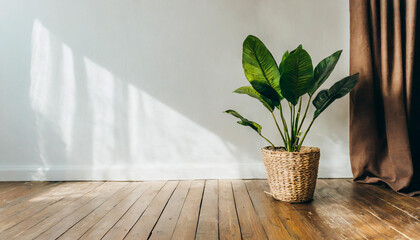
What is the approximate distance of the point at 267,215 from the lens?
1233 millimetres

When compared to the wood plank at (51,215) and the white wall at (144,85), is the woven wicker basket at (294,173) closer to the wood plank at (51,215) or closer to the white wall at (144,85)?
the white wall at (144,85)

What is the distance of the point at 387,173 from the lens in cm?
167

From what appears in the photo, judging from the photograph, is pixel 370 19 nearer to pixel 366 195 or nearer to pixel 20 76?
pixel 366 195

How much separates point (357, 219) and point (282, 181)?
0.38 metres

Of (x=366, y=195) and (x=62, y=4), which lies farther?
(x=62, y=4)

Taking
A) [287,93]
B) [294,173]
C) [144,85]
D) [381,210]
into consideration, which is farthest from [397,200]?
[144,85]

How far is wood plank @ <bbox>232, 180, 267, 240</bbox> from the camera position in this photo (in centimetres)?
104

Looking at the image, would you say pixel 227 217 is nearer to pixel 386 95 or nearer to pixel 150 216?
pixel 150 216

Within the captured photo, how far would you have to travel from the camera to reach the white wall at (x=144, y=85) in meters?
1.91

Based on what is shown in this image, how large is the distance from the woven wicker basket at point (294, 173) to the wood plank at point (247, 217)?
0.20 m

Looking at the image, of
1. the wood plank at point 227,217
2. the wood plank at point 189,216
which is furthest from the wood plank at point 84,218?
the wood plank at point 227,217

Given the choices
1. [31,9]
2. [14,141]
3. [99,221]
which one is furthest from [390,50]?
[14,141]

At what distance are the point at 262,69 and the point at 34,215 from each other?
133cm

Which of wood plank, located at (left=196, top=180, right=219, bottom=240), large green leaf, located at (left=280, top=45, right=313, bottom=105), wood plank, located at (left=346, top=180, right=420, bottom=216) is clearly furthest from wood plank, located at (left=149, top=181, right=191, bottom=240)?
wood plank, located at (left=346, top=180, right=420, bottom=216)
